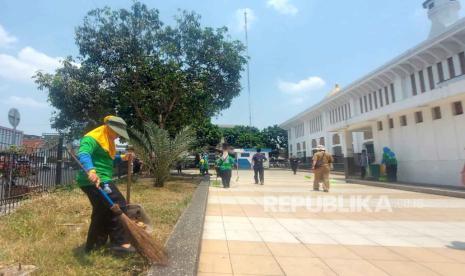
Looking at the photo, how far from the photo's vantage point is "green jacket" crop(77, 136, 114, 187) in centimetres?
326

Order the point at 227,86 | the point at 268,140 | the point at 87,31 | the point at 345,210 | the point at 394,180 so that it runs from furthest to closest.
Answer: the point at 268,140
the point at 227,86
the point at 87,31
the point at 394,180
the point at 345,210

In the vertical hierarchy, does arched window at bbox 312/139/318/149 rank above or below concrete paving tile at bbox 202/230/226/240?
above

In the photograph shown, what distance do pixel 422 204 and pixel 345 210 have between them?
8.41 ft

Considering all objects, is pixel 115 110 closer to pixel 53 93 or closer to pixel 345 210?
pixel 53 93

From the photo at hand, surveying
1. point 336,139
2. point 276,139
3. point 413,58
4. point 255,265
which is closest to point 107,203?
point 255,265

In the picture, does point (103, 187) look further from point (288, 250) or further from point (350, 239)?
point (350, 239)

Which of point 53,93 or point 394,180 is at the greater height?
point 53,93

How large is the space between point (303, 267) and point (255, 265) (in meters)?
0.51

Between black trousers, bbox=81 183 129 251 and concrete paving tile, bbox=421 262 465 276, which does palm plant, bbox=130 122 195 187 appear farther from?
concrete paving tile, bbox=421 262 465 276

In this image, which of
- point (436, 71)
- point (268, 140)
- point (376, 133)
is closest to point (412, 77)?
point (436, 71)

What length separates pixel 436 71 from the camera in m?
16.1

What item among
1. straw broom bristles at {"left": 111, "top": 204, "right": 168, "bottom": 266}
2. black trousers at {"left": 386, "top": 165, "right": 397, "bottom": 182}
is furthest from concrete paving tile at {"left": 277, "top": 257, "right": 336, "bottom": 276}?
black trousers at {"left": 386, "top": 165, "right": 397, "bottom": 182}

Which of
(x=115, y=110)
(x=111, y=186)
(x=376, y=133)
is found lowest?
(x=111, y=186)

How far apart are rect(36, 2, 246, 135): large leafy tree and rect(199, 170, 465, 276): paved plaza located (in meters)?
9.43
